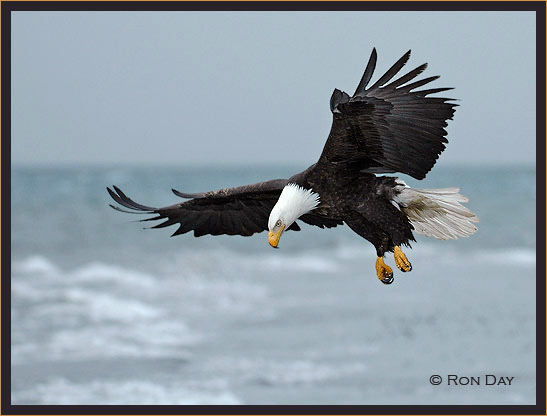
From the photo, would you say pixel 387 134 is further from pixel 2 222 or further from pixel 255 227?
pixel 2 222

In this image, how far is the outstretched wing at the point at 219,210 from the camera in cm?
523

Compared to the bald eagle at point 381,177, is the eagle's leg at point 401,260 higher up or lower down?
lower down

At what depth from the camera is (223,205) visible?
5453 millimetres

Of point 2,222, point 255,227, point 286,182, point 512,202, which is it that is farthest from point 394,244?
point 512,202

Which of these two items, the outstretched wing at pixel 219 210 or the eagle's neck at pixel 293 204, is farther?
the outstretched wing at pixel 219 210

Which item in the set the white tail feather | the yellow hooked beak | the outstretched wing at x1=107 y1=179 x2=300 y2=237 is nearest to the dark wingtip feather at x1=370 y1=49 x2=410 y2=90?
the white tail feather

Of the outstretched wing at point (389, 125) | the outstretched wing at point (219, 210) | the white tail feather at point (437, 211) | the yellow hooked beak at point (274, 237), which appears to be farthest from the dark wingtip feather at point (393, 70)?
the outstretched wing at point (219, 210)

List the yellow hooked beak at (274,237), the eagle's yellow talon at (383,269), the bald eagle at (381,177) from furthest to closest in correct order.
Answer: the eagle's yellow talon at (383,269), the yellow hooked beak at (274,237), the bald eagle at (381,177)

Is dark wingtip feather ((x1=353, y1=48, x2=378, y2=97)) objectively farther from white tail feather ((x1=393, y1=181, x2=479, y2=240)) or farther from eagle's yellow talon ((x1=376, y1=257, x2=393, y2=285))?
eagle's yellow talon ((x1=376, y1=257, x2=393, y2=285))

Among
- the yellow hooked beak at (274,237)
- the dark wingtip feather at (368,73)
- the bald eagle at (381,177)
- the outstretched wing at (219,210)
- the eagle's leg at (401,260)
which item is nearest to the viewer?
the dark wingtip feather at (368,73)

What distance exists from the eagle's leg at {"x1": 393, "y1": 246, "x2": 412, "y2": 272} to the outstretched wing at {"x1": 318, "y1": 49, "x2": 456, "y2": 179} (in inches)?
17.4

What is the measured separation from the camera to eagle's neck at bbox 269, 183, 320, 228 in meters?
4.36

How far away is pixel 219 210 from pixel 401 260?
1412 mm

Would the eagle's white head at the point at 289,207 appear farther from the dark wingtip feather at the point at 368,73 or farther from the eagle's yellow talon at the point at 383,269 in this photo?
the dark wingtip feather at the point at 368,73
